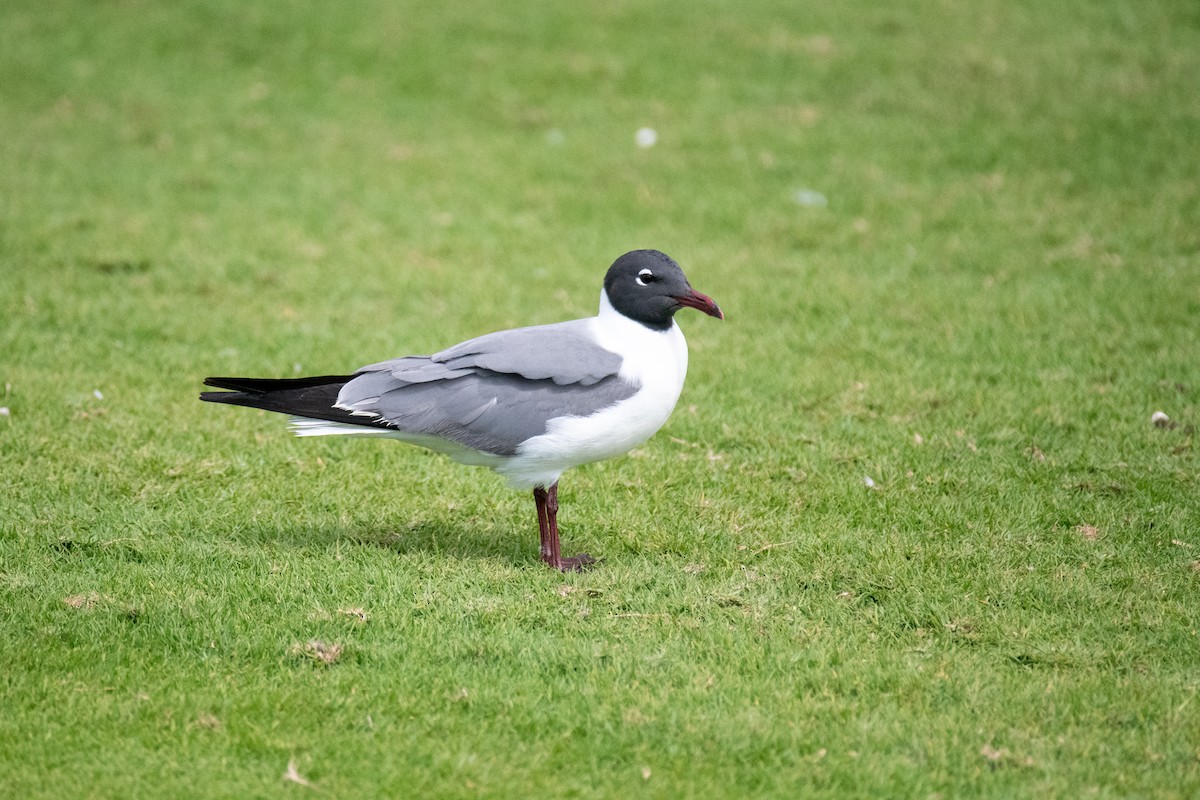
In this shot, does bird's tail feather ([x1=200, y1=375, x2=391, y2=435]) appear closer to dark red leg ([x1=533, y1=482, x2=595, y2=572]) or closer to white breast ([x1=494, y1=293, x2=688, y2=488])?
white breast ([x1=494, y1=293, x2=688, y2=488])

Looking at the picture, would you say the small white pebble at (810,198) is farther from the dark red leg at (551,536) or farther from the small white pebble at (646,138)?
the dark red leg at (551,536)

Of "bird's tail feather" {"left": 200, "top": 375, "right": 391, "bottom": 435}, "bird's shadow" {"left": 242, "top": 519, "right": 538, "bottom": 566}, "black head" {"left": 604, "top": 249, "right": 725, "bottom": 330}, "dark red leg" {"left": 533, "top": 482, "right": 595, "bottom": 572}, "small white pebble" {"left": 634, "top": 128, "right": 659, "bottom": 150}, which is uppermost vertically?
"black head" {"left": 604, "top": 249, "right": 725, "bottom": 330}

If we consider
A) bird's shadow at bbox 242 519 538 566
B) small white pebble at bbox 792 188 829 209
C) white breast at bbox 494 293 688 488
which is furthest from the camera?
small white pebble at bbox 792 188 829 209

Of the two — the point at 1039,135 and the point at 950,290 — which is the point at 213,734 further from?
the point at 1039,135

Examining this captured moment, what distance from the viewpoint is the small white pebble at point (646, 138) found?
1238cm

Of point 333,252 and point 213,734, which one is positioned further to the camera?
point 333,252

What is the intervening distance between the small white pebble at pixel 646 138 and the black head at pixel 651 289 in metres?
6.99

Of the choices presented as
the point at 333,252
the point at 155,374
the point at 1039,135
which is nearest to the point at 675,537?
the point at 155,374

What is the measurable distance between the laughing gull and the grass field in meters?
0.60

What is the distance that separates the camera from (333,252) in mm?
10305

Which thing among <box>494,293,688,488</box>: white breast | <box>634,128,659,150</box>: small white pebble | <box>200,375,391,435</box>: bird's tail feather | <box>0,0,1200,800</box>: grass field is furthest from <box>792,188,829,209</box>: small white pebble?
<box>200,375,391,435</box>: bird's tail feather

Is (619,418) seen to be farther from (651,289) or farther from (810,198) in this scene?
(810,198)

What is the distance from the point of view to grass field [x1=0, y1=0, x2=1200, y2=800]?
4.48 metres

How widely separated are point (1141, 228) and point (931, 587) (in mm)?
6418
